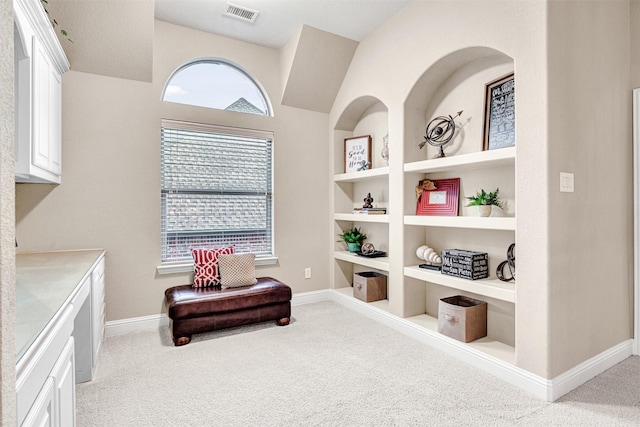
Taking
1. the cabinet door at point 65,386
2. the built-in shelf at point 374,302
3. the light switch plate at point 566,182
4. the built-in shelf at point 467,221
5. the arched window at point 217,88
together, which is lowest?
the built-in shelf at point 374,302

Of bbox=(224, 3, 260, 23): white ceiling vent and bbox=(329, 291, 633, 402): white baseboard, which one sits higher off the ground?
bbox=(224, 3, 260, 23): white ceiling vent

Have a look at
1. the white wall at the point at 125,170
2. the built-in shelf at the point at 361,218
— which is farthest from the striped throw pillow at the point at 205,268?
the built-in shelf at the point at 361,218

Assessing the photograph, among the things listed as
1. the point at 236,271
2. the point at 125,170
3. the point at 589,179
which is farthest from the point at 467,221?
the point at 125,170

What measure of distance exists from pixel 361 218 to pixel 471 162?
1524 millimetres

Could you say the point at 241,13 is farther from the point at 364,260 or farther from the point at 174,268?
the point at 364,260

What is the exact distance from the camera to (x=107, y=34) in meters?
2.96

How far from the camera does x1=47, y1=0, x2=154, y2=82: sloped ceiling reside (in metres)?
2.80

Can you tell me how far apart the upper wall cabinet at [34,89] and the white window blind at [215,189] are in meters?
1.03

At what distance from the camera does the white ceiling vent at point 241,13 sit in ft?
10.6

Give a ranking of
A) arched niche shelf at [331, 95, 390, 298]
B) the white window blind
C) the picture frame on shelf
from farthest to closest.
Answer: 1. the picture frame on shelf
2. arched niche shelf at [331, 95, 390, 298]
3. the white window blind

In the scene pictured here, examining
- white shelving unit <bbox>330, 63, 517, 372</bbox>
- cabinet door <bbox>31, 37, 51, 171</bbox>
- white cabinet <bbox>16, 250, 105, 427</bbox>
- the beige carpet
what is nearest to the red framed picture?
white shelving unit <bbox>330, 63, 517, 372</bbox>

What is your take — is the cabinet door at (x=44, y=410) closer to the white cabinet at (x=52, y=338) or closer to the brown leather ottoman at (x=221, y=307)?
the white cabinet at (x=52, y=338)

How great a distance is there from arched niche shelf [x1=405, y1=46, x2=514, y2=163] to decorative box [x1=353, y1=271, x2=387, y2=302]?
141cm

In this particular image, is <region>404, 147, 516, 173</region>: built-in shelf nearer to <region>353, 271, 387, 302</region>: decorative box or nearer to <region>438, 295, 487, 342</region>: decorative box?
<region>438, 295, 487, 342</region>: decorative box
